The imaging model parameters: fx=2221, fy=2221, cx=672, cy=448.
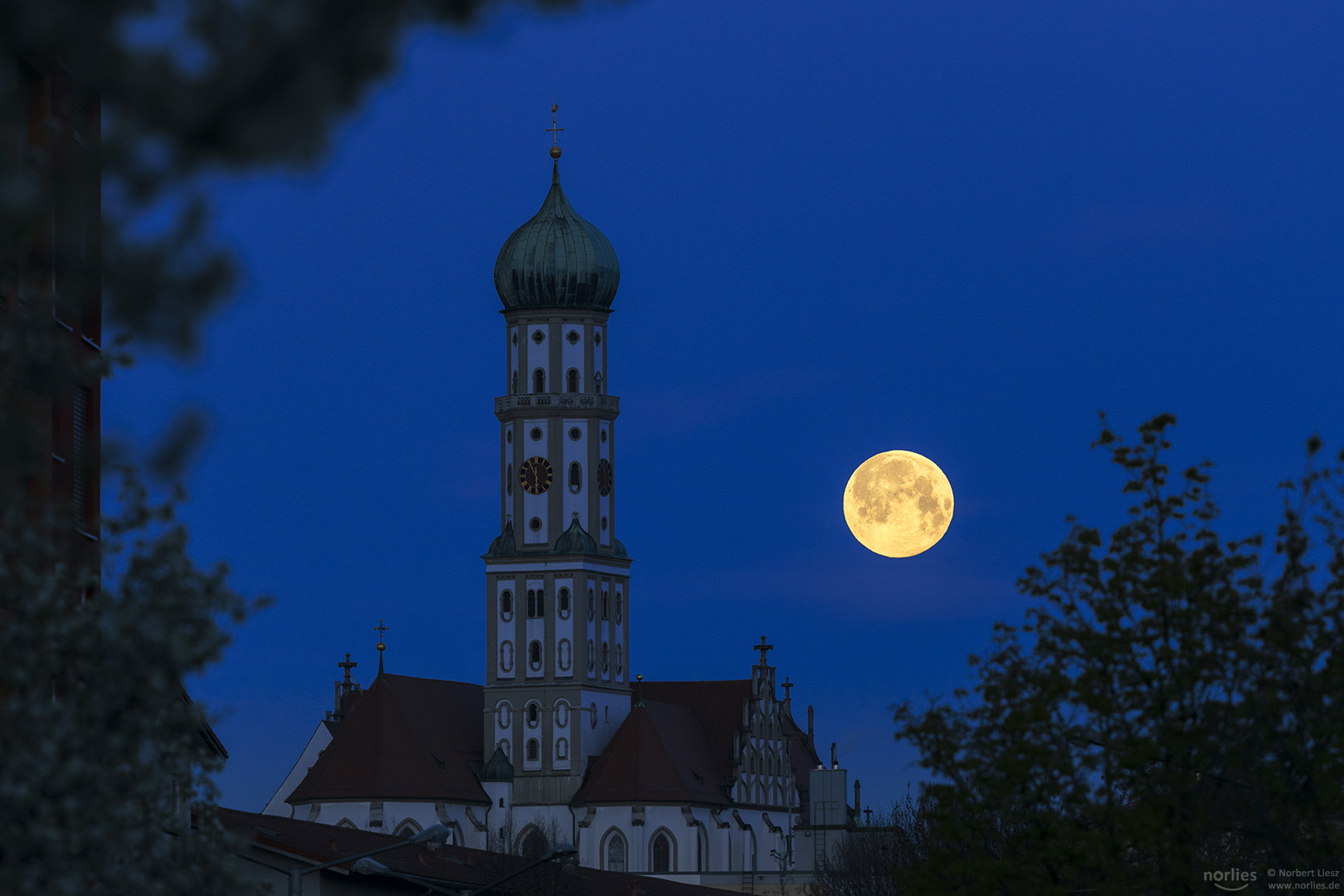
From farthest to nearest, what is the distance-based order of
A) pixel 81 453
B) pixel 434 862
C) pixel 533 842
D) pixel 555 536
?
pixel 555 536 → pixel 533 842 → pixel 434 862 → pixel 81 453

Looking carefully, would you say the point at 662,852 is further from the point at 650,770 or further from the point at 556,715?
the point at 556,715

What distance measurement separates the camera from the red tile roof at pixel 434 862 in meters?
42.9

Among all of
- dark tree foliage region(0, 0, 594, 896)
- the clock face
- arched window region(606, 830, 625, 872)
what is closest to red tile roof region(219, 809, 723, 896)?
dark tree foliage region(0, 0, 594, 896)

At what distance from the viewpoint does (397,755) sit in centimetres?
10612

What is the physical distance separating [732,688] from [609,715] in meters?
11.2

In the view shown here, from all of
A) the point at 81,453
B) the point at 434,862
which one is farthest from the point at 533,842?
the point at 81,453

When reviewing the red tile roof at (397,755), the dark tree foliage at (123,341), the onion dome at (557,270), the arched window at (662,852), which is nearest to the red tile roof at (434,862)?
the dark tree foliage at (123,341)

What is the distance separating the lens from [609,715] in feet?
364

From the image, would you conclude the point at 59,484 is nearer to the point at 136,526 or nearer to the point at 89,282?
the point at 136,526

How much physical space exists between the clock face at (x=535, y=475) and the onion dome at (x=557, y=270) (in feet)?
26.4

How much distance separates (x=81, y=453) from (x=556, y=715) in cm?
8302

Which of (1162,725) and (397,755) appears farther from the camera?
(397,755)

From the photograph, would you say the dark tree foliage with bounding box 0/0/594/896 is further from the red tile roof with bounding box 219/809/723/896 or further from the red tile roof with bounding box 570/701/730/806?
the red tile roof with bounding box 570/701/730/806

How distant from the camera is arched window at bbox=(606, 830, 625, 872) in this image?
10594 cm
